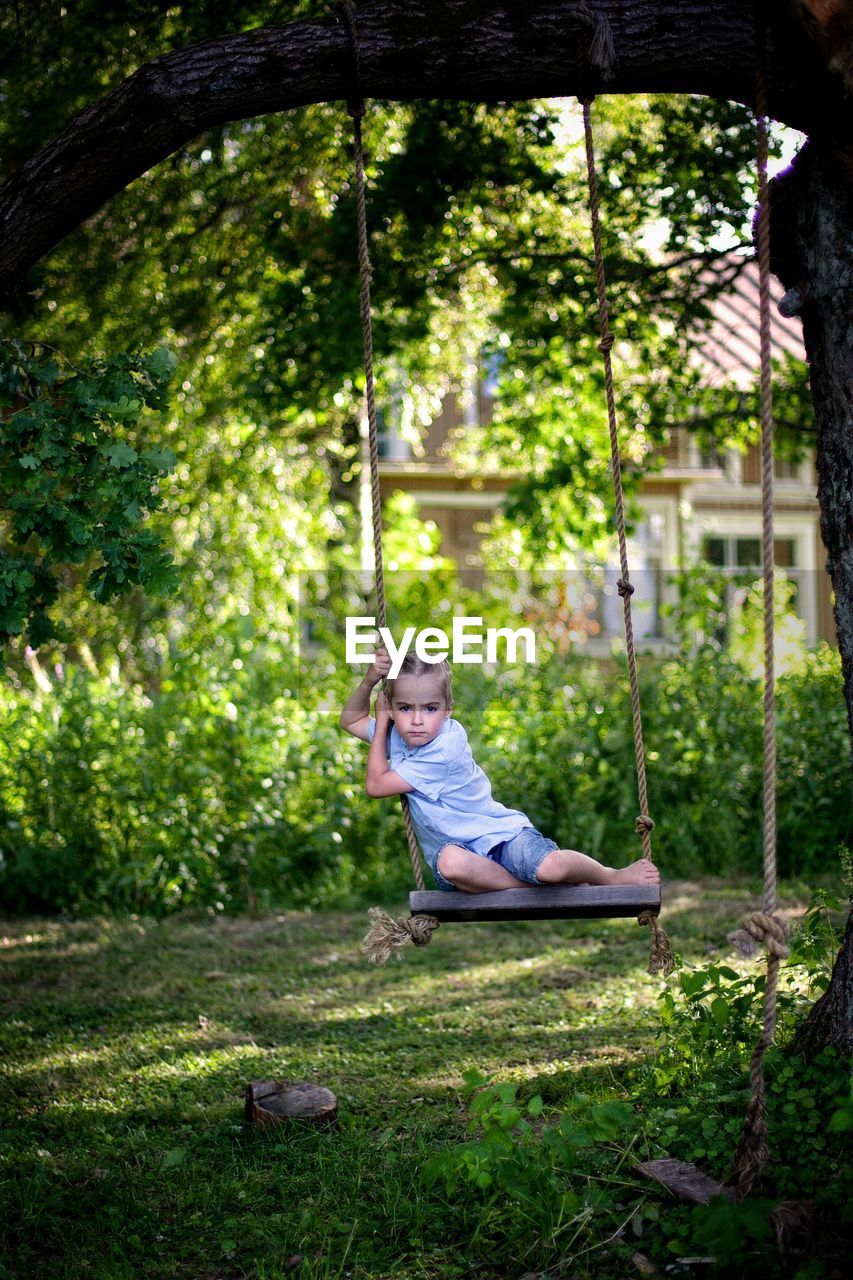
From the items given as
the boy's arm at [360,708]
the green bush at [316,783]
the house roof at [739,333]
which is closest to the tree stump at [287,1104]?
the boy's arm at [360,708]

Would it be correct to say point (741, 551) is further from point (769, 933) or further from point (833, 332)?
point (769, 933)

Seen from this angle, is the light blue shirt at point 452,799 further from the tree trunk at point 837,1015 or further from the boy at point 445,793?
the tree trunk at point 837,1015

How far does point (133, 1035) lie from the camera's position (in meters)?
5.01

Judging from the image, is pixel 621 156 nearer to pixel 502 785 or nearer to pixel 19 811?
pixel 502 785

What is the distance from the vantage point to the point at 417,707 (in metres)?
3.84

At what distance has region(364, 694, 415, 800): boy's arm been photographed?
12.3 feet

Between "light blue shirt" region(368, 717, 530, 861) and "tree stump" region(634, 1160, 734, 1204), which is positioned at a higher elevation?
"light blue shirt" region(368, 717, 530, 861)

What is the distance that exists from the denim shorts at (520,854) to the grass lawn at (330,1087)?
67 cm

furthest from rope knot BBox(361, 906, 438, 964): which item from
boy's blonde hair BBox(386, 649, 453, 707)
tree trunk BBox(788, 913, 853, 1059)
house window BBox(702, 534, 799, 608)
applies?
house window BBox(702, 534, 799, 608)

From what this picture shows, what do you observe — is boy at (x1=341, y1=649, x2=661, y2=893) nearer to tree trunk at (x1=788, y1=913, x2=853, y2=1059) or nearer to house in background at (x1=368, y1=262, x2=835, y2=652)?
tree trunk at (x1=788, y1=913, x2=853, y2=1059)

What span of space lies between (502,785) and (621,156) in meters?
3.79

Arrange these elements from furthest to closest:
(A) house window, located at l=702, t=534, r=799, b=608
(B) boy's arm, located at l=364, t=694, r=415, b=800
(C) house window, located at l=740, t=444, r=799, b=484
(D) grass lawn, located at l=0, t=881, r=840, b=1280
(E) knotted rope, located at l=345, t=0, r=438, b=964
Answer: (A) house window, located at l=702, t=534, r=799, b=608, (C) house window, located at l=740, t=444, r=799, b=484, (B) boy's arm, located at l=364, t=694, r=415, b=800, (E) knotted rope, located at l=345, t=0, r=438, b=964, (D) grass lawn, located at l=0, t=881, r=840, b=1280

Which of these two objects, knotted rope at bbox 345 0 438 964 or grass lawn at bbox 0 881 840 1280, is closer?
grass lawn at bbox 0 881 840 1280

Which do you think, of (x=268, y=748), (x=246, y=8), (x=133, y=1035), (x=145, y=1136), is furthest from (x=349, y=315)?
(x=145, y=1136)
